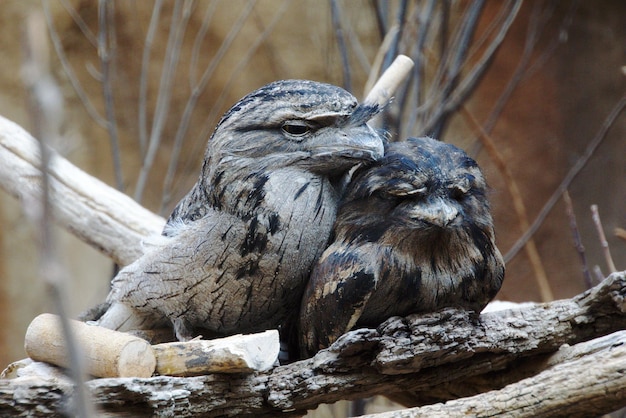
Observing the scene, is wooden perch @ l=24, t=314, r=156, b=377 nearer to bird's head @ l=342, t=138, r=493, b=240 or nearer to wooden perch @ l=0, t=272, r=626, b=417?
wooden perch @ l=0, t=272, r=626, b=417

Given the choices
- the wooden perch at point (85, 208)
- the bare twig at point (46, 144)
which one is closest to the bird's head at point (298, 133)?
the bare twig at point (46, 144)

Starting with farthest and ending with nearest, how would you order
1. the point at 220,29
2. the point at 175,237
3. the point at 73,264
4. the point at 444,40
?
the point at 73,264 → the point at 220,29 → the point at 444,40 → the point at 175,237

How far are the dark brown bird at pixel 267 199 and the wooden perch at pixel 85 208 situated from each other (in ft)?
3.05

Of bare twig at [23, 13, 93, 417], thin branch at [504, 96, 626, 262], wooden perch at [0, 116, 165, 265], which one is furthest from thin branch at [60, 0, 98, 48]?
bare twig at [23, 13, 93, 417]

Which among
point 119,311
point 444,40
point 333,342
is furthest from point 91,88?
point 333,342

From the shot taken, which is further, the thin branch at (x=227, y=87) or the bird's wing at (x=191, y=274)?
the thin branch at (x=227, y=87)

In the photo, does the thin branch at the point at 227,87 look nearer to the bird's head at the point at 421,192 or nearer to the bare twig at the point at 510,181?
the bare twig at the point at 510,181

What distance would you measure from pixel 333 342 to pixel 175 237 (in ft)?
1.24

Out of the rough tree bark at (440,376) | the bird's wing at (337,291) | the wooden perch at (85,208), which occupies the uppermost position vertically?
the wooden perch at (85,208)

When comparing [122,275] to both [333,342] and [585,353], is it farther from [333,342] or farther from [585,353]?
[585,353]

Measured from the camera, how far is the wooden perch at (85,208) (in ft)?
7.43

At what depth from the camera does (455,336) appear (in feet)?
4.30

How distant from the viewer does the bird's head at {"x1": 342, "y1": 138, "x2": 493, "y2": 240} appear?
4.17ft

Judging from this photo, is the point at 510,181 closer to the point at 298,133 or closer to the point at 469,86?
the point at 469,86
